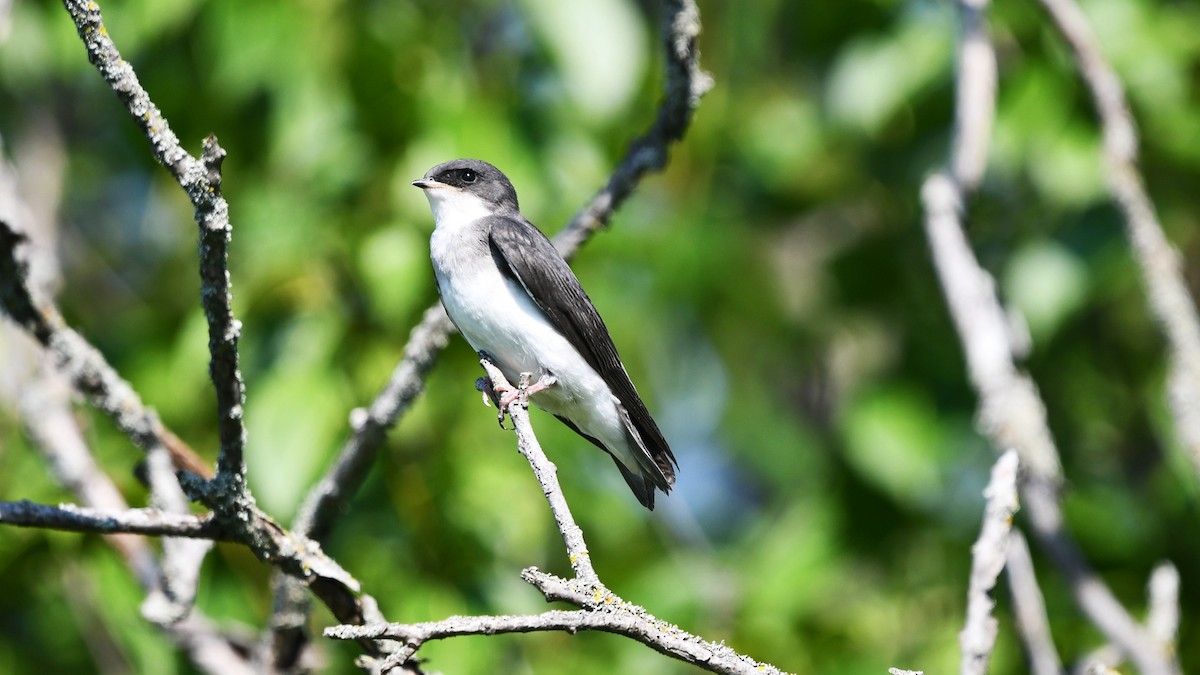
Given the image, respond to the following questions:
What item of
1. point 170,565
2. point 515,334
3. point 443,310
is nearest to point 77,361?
point 170,565

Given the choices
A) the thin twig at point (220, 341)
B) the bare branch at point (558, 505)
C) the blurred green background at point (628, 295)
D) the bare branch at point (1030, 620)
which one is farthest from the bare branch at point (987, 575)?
the blurred green background at point (628, 295)

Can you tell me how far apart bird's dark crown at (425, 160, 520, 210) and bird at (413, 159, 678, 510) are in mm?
39

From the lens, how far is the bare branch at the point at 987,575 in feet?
7.03

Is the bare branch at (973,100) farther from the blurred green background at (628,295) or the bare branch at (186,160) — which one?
the bare branch at (186,160)

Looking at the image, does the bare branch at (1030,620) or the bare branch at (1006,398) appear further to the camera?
the bare branch at (1006,398)

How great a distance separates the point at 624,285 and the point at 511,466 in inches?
36.2

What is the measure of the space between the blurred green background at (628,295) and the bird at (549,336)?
33cm

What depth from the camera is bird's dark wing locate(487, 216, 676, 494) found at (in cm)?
335

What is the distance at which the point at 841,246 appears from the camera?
5395mm

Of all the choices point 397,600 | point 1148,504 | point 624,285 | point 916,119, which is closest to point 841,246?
point 916,119

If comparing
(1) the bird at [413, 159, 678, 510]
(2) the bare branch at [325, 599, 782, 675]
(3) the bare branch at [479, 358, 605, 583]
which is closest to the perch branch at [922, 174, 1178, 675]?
(1) the bird at [413, 159, 678, 510]

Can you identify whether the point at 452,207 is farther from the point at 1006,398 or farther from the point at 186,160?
the point at 186,160

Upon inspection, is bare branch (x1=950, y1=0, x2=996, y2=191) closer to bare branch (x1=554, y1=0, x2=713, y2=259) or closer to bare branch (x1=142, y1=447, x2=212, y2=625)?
bare branch (x1=554, y1=0, x2=713, y2=259)

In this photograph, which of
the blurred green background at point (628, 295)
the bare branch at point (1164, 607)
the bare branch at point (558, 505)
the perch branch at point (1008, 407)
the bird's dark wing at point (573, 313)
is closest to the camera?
the bare branch at point (558, 505)
